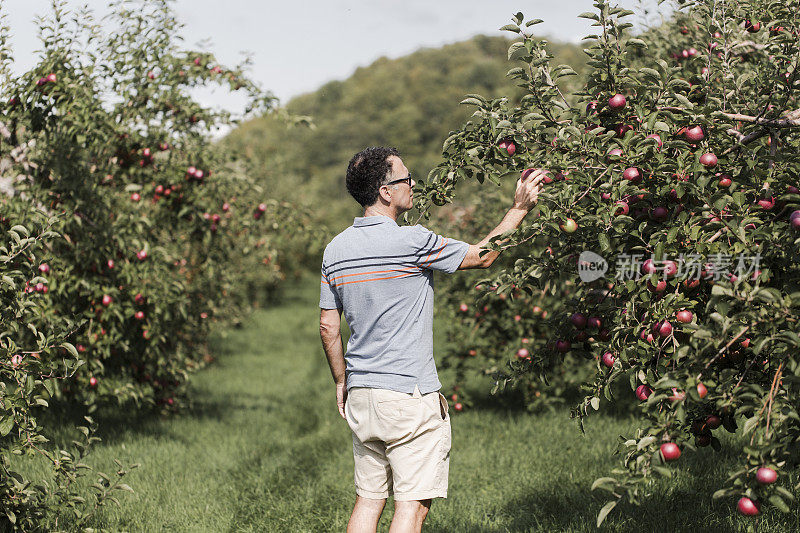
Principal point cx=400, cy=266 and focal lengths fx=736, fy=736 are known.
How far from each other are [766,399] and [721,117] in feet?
3.20

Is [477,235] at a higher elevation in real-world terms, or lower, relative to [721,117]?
lower

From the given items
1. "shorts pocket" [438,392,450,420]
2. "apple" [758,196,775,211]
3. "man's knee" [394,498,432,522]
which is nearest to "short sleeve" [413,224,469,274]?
"shorts pocket" [438,392,450,420]

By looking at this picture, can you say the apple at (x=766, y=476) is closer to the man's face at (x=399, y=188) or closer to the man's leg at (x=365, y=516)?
the man's leg at (x=365, y=516)

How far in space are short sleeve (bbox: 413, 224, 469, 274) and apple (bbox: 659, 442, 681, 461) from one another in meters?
0.96

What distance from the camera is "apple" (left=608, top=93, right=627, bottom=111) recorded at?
2.68 metres

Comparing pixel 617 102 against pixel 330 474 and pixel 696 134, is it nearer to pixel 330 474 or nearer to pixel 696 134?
pixel 696 134

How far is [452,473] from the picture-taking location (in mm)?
5090

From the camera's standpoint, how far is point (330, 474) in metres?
5.26

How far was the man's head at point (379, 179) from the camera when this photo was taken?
112 inches

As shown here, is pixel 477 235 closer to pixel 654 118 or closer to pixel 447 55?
pixel 654 118

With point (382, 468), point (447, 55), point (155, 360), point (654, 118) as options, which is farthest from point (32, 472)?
point (447, 55)

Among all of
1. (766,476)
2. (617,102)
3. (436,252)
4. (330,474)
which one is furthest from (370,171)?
(330,474)

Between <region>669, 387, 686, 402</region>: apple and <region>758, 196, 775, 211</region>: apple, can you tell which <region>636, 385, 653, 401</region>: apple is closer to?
<region>669, 387, 686, 402</region>: apple

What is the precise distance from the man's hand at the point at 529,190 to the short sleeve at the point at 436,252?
0.88 ft
